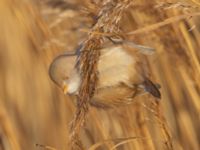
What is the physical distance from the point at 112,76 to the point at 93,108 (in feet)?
0.80

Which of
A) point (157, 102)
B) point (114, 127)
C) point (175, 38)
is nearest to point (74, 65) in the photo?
point (157, 102)

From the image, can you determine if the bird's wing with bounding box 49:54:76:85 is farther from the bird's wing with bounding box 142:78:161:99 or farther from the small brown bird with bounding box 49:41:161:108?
the bird's wing with bounding box 142:78:161:99

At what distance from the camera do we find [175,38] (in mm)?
905

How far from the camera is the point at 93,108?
965 mm

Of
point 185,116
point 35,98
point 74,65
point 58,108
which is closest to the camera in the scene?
point 74,65

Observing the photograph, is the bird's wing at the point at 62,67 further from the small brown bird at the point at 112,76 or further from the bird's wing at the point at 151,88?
the bird's wing at the point at 151,88

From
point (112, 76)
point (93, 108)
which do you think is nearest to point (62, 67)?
point (112, 76)

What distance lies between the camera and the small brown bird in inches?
28.7

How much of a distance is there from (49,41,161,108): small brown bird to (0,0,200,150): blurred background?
4 cm

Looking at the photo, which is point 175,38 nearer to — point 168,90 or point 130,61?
point 130,61

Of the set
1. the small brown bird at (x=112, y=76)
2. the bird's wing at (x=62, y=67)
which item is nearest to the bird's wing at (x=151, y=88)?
the small brown bird at (x=112, y=76)

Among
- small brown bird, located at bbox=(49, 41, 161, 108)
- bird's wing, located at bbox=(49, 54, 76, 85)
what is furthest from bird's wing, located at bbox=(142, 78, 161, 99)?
bird's wing, located at bbox=(49, 54, 76, 85)

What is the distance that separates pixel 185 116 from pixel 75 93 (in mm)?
604

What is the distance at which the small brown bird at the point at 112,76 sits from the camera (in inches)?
28.7
